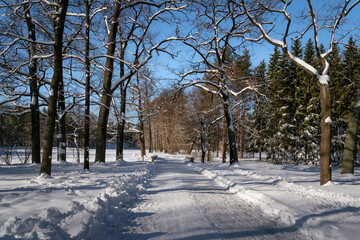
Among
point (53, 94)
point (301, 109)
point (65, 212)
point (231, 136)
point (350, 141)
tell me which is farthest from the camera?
point (301, 109)

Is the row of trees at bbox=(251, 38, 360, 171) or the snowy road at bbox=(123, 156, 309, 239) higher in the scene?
the row of trees at bbox=(251, 38, 360, 171)

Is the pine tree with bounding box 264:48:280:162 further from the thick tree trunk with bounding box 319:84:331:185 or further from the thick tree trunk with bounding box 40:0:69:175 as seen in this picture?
the thick tree trunk with bounding box 40:0:69:175

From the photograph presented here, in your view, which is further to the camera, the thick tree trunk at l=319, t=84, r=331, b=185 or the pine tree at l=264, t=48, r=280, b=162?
the pine tree at l=264, t=48, r=280, b=162

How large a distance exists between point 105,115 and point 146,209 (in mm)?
9070

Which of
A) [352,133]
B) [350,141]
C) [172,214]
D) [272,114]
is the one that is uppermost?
[272,114]

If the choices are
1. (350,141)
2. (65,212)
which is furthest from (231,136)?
(65,212)

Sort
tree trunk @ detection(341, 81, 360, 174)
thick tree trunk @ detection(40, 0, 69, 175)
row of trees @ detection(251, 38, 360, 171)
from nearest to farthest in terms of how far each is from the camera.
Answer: thick tree trunk @ detection(40, 0, 69, 175) < tree trunk @ detection(341, 81, 360, 174) < row of trees @ detection(251, 38, 360, 171)

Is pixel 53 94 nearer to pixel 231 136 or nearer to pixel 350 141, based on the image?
pixel 231 136

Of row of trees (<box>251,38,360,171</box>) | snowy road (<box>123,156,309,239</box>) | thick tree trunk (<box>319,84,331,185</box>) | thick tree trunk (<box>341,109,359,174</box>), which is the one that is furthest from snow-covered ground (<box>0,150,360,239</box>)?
row of trees (<box>251,38,360,171</box>)

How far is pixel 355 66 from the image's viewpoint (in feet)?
65.5

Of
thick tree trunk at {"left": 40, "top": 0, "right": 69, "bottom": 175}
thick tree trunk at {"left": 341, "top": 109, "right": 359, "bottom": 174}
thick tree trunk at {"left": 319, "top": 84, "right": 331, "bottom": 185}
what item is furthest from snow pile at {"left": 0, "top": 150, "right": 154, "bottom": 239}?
thick tree trunk at {"left": 341, "top": 109, "right": 359, "bottom": 174}

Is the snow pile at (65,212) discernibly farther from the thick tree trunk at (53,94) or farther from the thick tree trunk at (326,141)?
the thick tree trunk at (326,141)

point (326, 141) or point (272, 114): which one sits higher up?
point (272, 114)

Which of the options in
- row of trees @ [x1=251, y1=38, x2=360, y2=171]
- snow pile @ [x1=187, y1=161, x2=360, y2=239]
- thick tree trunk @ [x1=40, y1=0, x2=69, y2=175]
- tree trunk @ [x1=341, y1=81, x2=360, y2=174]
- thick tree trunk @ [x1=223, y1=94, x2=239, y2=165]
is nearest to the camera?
snow pile @ [x1=187, y1=161, x2=360, y2=239]
